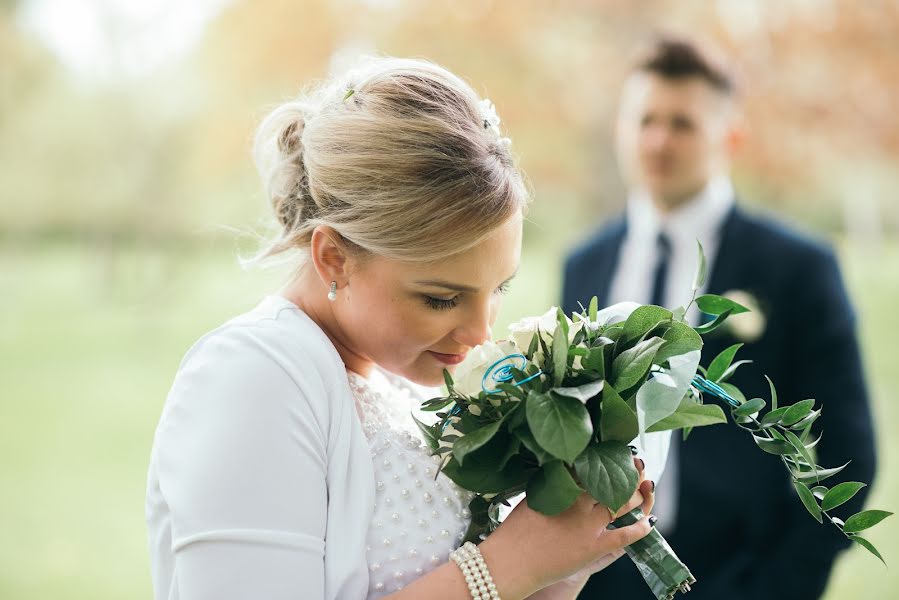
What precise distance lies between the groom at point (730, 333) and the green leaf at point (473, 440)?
1758mm

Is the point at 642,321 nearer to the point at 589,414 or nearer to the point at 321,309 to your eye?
the point at 589,414

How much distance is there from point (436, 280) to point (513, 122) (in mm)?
4895

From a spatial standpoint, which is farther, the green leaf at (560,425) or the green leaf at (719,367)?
the green leaf at (719,367)

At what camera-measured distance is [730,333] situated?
9.97ft

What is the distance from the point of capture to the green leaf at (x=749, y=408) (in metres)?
1.50

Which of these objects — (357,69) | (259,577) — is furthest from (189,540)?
(357,69)

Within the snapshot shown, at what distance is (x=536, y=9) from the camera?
6105 millimetres

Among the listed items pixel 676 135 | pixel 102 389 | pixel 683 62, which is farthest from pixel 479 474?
pixel 102 389

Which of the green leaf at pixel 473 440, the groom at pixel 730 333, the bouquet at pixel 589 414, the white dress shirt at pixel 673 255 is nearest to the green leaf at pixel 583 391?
the bouquet at pixel 589 414

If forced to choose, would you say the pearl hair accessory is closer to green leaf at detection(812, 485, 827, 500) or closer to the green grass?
green leaf at detection(812, 485, 827, 500)

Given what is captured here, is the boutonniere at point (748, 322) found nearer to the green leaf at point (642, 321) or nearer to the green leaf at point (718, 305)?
the green leaf at point (718, 305)

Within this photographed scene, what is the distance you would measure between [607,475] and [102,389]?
22.4 feet

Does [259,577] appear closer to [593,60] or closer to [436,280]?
[436,280]

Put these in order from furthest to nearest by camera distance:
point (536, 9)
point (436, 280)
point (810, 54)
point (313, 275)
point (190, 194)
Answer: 1. point (190, 194)
2. point (536, 9)
3. point (810, 54)
4. point (313, 275)
5. point (436, 280)
